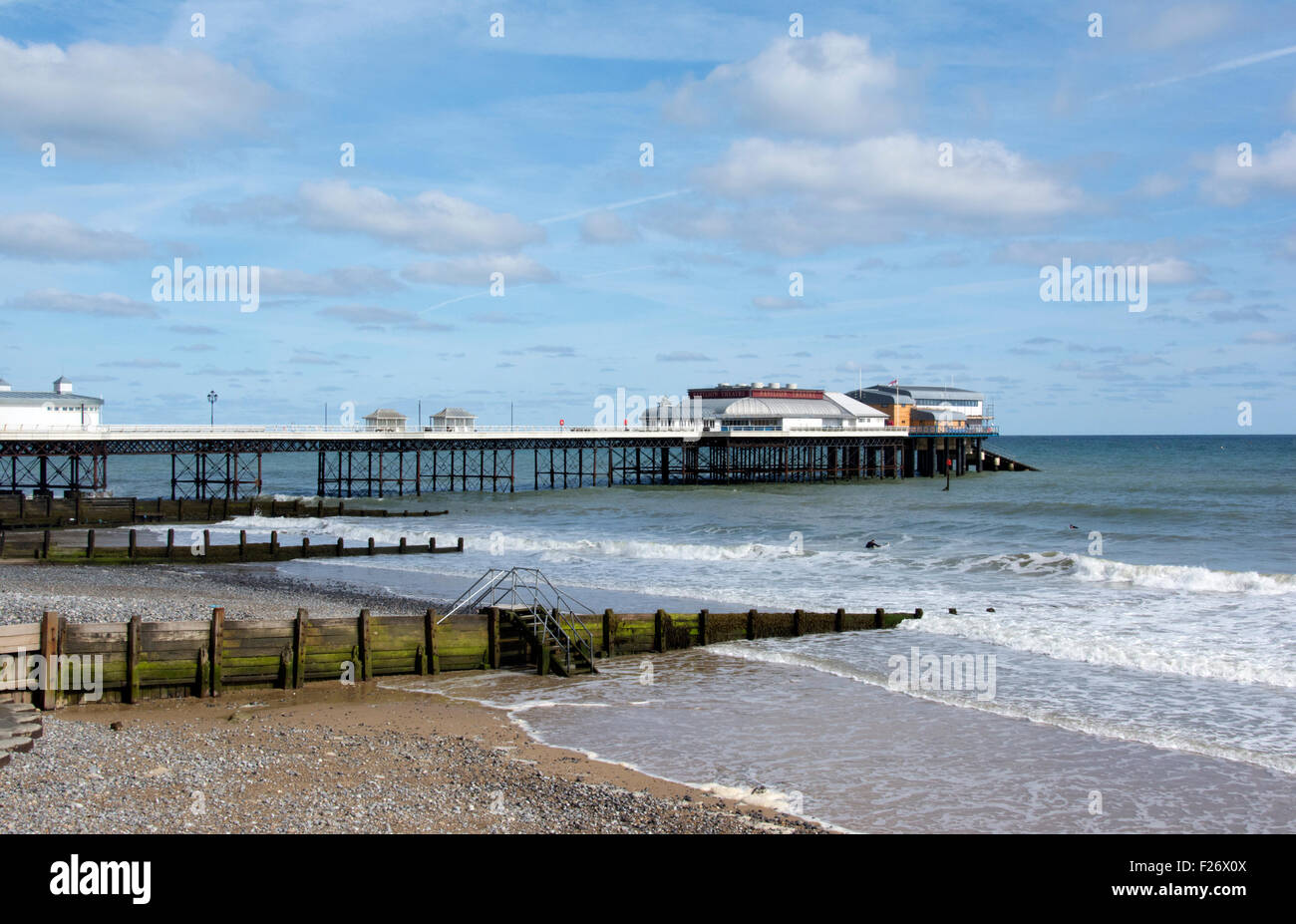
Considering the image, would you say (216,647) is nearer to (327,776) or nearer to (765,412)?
(327,776)

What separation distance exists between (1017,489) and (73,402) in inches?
2661

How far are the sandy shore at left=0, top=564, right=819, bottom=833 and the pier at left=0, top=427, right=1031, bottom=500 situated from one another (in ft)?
139

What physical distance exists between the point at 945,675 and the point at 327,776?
12315mm

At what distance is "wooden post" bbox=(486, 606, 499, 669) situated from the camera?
20.4 m

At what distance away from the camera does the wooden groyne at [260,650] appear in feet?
53.2

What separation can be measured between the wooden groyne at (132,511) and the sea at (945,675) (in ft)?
14.5

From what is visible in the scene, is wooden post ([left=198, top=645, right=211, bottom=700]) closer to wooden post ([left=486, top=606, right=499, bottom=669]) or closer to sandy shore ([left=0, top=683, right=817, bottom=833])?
sandy shore ([left=0, top=683, right=817, bottom=833])

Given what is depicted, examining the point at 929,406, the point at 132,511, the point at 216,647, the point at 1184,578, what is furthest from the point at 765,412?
the point at 216,647

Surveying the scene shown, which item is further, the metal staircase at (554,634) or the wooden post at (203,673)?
the metal staircase at (554,634)

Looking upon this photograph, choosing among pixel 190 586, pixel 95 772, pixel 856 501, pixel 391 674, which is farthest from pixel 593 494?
pixel 95 772

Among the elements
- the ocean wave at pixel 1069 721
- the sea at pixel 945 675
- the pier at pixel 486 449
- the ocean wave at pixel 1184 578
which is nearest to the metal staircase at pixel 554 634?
the sea at pixel 945 675

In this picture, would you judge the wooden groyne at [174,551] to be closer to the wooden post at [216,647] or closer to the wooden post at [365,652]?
the wooden post at [365,652]
